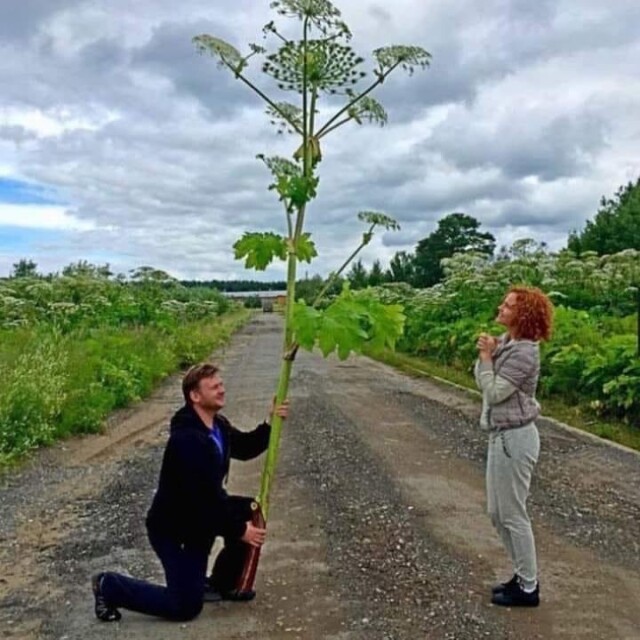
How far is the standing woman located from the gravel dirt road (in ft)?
1.72

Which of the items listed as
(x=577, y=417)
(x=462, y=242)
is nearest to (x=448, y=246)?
(x=462, y=242)

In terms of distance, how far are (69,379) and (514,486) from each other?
8.46 metres

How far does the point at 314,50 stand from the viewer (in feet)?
14.1

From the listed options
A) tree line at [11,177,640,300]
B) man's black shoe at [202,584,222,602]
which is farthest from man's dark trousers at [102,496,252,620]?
tree line at [11,177,640,300]

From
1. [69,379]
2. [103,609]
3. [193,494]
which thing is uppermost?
[193,494]

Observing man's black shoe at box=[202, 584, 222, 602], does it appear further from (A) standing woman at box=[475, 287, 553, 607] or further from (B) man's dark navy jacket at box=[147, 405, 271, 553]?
(A) standing woman at box=[475, 287, 553, 607]

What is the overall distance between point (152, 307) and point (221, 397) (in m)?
21.7

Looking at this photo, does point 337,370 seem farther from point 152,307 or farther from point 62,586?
point 62,586

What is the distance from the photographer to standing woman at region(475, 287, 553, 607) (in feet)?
14.8

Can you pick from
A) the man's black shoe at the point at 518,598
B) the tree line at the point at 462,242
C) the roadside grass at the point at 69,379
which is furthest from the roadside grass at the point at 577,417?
the tree line at the point at 462,242

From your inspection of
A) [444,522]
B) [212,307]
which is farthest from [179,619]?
→ [212,307]

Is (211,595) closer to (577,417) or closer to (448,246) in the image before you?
(577,417)

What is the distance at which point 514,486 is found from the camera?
457 centimetres

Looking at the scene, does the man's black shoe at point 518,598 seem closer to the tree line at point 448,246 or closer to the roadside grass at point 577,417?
the roadside grass at point 577,417
